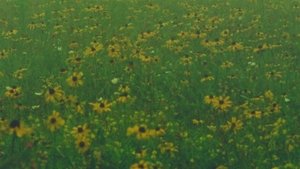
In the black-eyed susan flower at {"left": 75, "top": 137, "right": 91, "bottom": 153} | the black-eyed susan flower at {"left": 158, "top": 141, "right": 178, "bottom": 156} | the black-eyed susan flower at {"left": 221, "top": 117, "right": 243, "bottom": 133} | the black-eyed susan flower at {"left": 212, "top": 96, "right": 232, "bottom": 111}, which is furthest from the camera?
the black-eyed susan flower at {"left": 212, "top": 96, "right": 232, "bottom": 111}

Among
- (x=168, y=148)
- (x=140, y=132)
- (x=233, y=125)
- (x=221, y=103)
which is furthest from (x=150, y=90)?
(x=140, y=132)

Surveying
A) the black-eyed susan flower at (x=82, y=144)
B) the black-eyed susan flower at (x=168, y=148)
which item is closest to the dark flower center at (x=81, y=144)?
the black-eyed susan flower at (x=82, y=144)

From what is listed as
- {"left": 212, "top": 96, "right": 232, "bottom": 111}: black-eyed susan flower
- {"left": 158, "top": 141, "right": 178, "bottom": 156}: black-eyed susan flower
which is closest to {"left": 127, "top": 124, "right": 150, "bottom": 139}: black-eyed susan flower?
{"left": 158, "top": 141, "right": 178, "bottom": 156}: black-eyed susan flower

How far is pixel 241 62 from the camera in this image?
387 inches

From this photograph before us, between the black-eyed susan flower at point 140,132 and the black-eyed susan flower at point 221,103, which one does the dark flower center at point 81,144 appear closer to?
the black-eyed susan flower at point 140,132

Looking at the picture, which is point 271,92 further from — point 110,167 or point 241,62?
point 110,167

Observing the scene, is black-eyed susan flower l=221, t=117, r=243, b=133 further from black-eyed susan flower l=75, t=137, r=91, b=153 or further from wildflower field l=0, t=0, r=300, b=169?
black-eyed susan flower l=75, t=137, r=91, b=153

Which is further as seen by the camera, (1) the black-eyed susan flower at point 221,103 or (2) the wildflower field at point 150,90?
(1) the black-eyed susan flower at point 221,103

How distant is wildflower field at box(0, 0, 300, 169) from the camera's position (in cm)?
610

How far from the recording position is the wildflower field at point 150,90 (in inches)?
240

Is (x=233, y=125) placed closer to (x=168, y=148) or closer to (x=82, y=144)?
(x=168, y=148)

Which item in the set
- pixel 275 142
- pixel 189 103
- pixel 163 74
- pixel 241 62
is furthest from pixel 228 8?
pixel 275 142

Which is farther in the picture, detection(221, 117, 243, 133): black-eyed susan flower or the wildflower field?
detection(221, 117, 243, 133): black-eyed susan flower

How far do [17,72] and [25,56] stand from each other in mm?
1544
